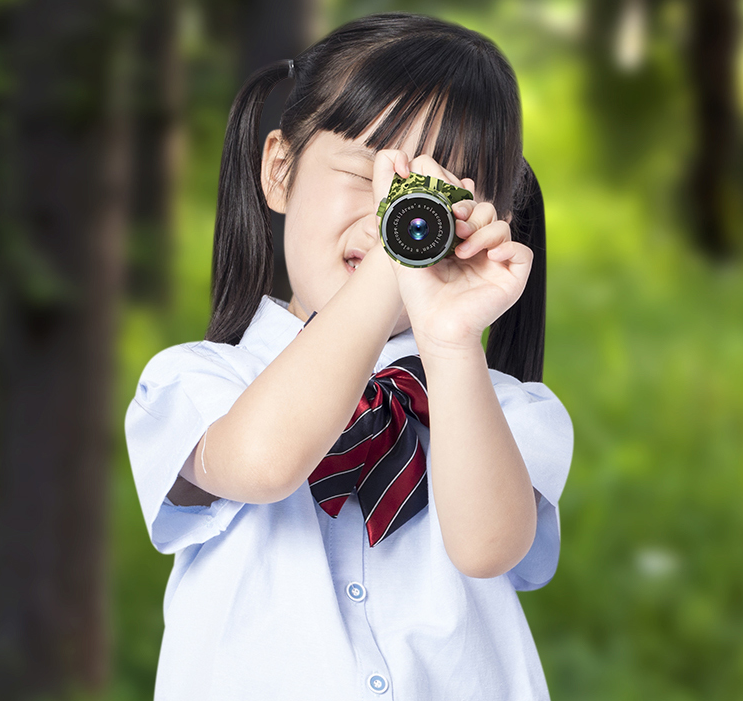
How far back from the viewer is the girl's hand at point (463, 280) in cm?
53

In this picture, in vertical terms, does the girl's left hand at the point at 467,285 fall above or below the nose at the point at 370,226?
below

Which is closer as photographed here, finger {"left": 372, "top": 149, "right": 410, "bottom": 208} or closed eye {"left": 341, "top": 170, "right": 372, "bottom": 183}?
finger {"left": 372, "top": 149, "right": 410, "bottom": 208}

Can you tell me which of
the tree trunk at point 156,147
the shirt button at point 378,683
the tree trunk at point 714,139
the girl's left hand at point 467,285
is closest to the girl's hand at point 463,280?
the girl's left hand at point 467,285

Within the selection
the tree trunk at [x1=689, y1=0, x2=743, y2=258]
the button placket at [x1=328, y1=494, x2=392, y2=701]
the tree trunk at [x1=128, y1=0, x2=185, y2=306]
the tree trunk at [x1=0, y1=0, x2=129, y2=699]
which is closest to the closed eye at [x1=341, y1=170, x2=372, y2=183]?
the button placket at [x1=328, y1=494, x2=392, y2=701]

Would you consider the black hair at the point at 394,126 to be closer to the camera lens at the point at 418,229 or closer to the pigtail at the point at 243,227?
the pigtail at the point at 243,227

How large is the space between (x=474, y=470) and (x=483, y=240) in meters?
0.15

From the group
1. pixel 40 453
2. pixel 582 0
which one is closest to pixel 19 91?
pixel 40 453

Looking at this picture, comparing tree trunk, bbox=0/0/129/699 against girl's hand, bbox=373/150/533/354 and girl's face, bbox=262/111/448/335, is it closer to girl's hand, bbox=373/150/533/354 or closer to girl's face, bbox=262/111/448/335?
girl's face, bbox=262/111/448/335

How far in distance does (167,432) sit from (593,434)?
122cm

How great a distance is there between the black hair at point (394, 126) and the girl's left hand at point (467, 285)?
11 centimetres

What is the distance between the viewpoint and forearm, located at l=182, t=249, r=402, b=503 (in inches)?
20.9

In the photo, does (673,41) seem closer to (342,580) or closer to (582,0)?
(582,0)

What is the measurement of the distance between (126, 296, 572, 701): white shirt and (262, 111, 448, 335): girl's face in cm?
5

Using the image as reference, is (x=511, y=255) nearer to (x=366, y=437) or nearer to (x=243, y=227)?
(x=366, y=437)
